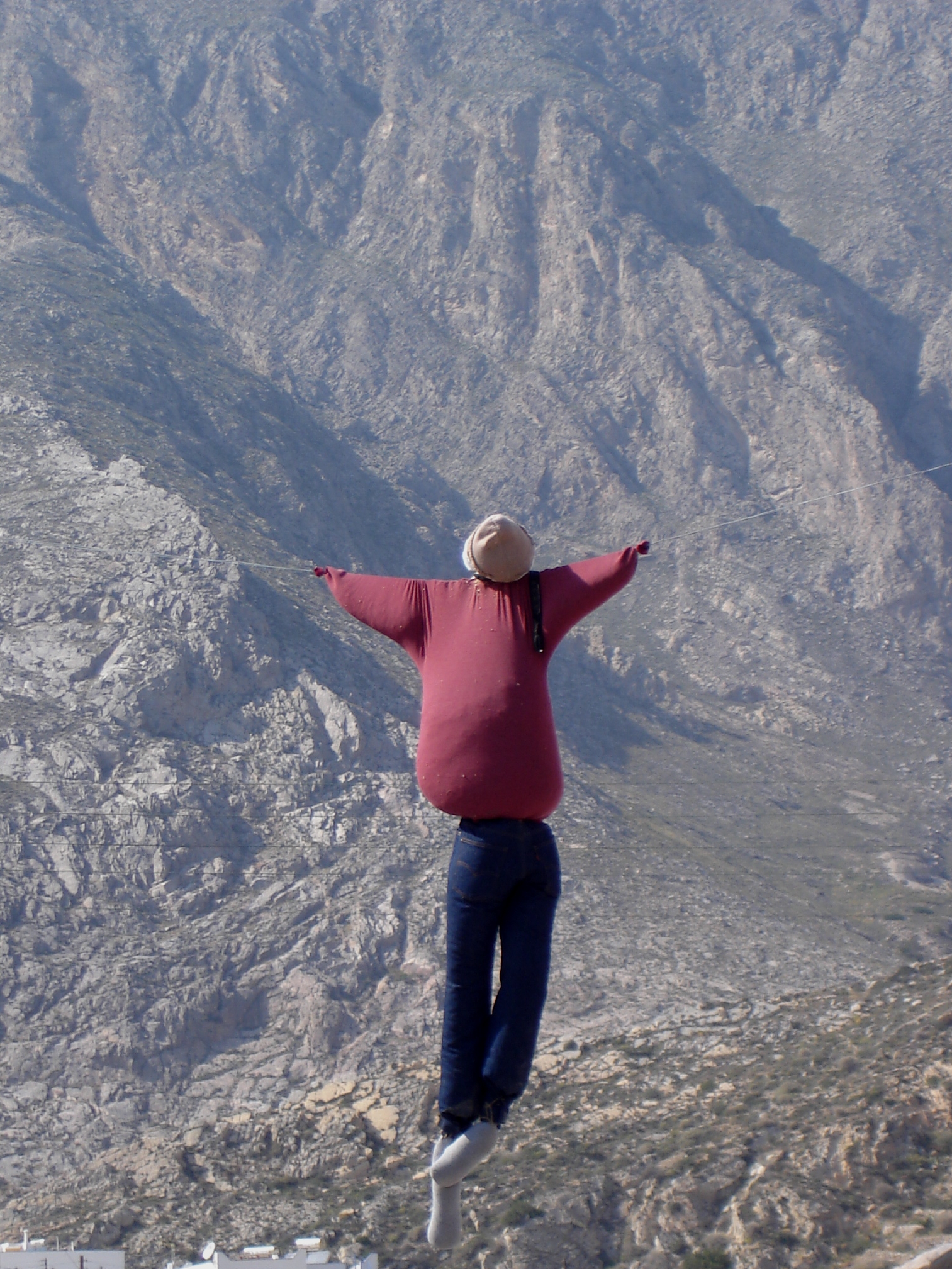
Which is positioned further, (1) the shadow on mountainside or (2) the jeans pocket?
(1) the shadow on mountainside

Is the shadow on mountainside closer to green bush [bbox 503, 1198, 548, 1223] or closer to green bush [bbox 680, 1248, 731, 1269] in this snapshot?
green bush [bbox 503, 1198, 548, 1223]

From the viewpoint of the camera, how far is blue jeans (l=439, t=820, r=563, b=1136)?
454 cm

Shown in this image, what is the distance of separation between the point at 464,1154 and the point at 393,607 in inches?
83.9

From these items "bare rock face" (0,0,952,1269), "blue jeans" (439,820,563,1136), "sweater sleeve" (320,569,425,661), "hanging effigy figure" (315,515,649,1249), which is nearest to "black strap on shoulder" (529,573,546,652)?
"hanging effigy figure" (315,515,649,1249)

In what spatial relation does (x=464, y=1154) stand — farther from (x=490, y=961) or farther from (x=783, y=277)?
(x=783, y=277)

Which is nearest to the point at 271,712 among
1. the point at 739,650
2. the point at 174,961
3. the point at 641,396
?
the point at 174,961

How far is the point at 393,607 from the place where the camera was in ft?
16.1

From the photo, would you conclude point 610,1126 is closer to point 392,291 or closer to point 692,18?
point 392,291

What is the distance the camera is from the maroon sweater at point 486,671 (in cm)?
459

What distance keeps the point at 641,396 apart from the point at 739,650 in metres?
13.7

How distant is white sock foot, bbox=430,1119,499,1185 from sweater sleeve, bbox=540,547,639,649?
1.87 meters

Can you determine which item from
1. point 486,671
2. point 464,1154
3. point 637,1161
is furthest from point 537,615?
point 637,1161

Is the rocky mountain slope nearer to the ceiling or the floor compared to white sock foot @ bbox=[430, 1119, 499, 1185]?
nearer to the floor

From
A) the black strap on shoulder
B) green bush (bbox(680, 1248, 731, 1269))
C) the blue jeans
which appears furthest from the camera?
green bush (bbox(680, 1248, 731, 1269))
